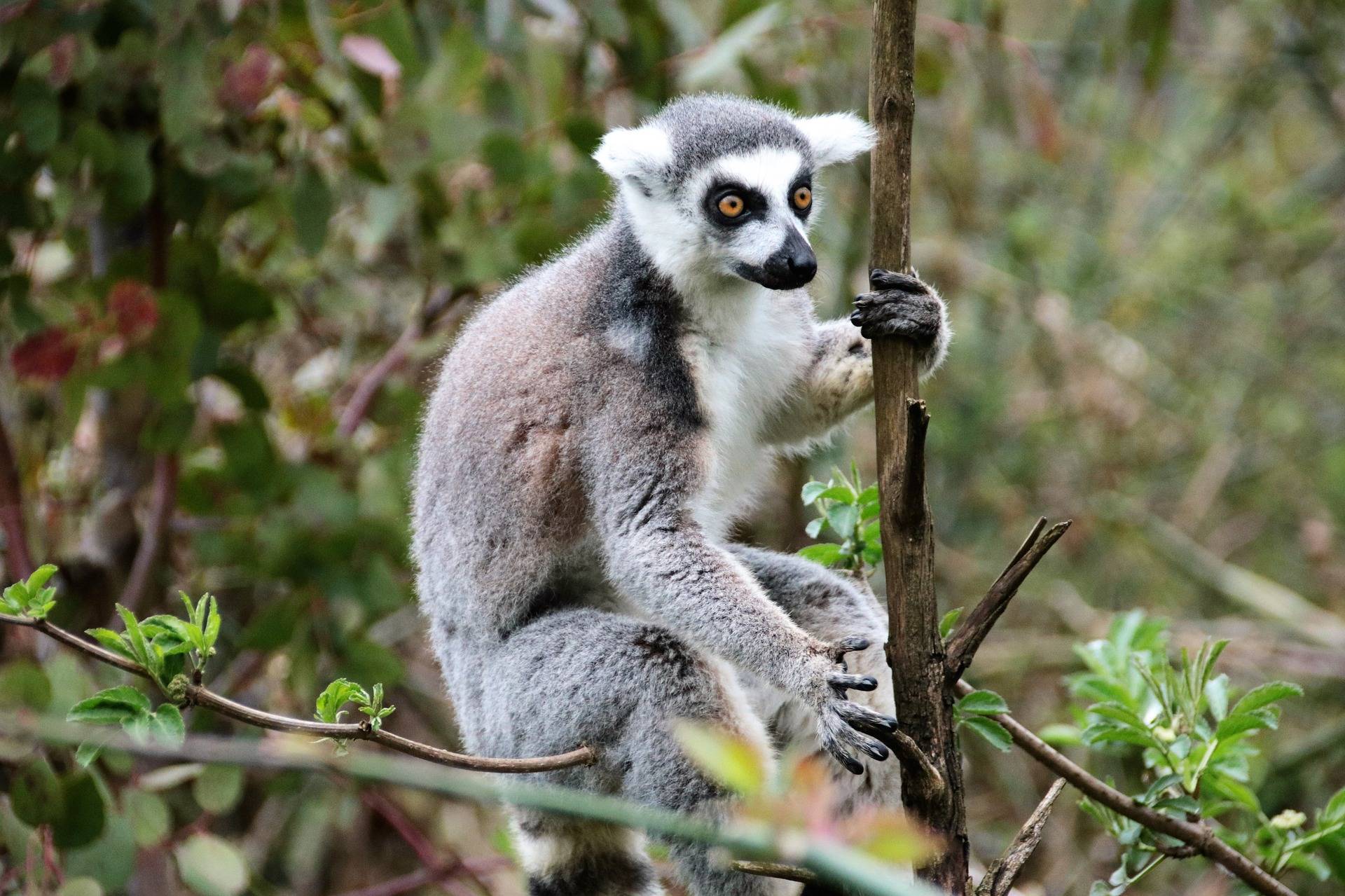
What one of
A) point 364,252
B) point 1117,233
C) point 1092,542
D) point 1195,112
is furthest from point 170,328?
point 1195,112

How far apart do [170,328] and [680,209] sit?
68.9 inches

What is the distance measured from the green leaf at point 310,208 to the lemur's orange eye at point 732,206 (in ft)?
5.35

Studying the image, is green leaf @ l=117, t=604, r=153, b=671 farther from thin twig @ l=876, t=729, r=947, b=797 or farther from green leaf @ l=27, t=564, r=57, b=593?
thin twig @ l=876, t=729, r=947, b=797

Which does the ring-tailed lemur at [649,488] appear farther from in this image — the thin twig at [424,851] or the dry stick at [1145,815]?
the thin twig at [424,851]

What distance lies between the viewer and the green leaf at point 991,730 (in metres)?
2.70

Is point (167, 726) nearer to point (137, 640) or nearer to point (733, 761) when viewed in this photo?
point (137, 640)

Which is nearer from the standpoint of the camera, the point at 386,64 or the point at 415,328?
the point at 386,64

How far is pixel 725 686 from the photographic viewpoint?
3.32m

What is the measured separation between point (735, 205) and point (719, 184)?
0.09 metres

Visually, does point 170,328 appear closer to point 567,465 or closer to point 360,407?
point 360,407

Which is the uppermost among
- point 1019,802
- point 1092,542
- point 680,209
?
point 680,209

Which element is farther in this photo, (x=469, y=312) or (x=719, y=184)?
(x=469, y=312)

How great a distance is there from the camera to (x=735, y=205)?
3.62 m

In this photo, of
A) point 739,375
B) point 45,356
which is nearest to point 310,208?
point 45,356
